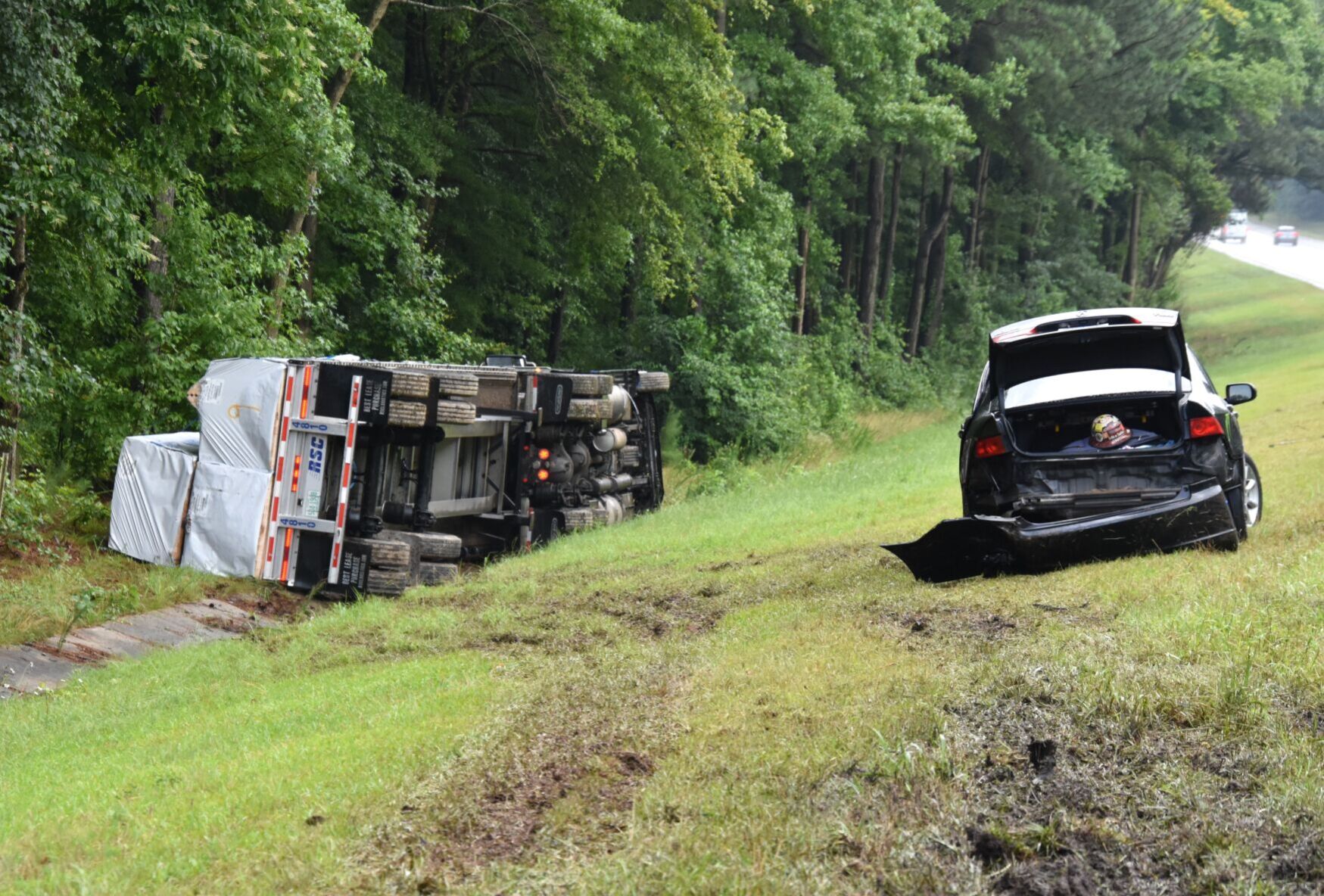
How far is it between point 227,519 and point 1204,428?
29.4ft

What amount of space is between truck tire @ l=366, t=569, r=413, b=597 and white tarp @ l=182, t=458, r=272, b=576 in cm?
113

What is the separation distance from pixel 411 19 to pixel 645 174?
17.9 ft

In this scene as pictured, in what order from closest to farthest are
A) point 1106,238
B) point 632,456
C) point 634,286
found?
point 632,456 < point 634,286 < point 1106,238

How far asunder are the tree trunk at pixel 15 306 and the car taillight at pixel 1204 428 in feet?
32.1

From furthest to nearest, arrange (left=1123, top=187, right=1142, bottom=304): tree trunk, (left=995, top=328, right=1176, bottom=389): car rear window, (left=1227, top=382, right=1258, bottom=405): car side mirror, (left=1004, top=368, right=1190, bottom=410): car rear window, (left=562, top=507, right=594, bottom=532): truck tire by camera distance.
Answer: (left=1123, top=187, right=1142, bottom=304): tree trunk < (left=562, top=507, right=594, bottom=532): truck tire < (left=1227, top=382, right=1258, bottom=405): car side mirror < (left=995, top=328, right=1176, bottom=389): car rear window < (left=1004, top=368, right=1190, bottom=410): car rear window

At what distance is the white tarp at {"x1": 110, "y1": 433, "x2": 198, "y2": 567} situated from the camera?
1347cm

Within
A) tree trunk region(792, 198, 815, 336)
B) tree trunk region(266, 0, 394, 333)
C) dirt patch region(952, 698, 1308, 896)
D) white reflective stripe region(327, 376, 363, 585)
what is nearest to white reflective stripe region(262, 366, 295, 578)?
white reflective stripe region(327, 376, 363, 585)

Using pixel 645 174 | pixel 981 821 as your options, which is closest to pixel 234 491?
pixel 981 821

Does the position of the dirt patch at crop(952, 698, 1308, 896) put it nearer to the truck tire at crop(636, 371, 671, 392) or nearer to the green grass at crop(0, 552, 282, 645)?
the green grass at crop(0, 552, 282, 645)

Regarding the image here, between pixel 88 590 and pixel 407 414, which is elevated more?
pixel 407 414

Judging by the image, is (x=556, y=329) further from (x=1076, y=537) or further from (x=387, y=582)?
(x=1076, y=537)

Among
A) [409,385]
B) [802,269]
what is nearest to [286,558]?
[409,385]

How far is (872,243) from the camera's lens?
133 feet

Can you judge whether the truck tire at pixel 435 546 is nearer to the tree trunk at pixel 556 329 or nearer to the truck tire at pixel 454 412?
the truck tire at pixel 454 412
